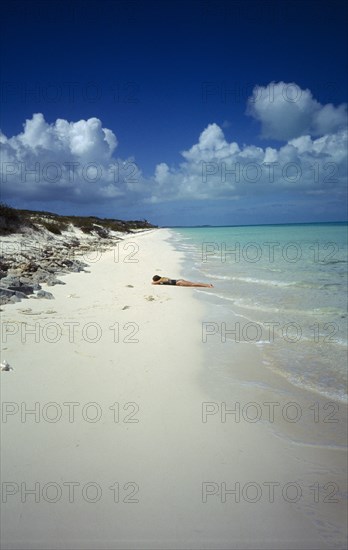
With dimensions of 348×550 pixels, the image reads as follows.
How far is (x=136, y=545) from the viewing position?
1865 mm

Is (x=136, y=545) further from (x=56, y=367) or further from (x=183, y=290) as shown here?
(x=183, y=290)

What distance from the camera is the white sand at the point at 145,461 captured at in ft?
6.42

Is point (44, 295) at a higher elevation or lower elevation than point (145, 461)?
higher

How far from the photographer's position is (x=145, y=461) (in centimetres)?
248

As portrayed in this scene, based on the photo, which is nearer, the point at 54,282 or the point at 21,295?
the point at 21,295

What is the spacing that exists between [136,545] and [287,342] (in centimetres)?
397

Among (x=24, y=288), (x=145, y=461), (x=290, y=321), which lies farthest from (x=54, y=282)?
(x=145, y=461)

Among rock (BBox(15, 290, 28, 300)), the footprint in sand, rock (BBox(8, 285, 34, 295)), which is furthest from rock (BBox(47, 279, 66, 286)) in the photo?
the footprint in sand

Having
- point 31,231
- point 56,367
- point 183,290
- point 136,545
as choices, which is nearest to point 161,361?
point 56,367

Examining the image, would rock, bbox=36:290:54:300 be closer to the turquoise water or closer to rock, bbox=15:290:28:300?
rock, bbox=15:290:28:300

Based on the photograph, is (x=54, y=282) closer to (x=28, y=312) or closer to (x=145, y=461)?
(x=28, y=312)

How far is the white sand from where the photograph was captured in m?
1.96

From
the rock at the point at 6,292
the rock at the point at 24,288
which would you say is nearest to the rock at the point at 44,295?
the rock at the point at 24,288

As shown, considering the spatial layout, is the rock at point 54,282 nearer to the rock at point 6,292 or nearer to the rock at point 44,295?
the rock at point 44,295
